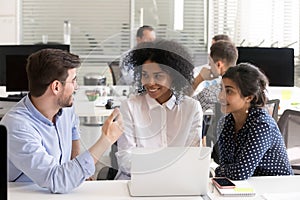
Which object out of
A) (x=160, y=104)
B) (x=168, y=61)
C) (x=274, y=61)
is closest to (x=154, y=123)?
(x=160, y=104)

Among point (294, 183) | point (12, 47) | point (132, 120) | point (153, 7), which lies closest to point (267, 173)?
point (294, 183)

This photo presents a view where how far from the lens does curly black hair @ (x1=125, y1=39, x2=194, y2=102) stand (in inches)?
77.0

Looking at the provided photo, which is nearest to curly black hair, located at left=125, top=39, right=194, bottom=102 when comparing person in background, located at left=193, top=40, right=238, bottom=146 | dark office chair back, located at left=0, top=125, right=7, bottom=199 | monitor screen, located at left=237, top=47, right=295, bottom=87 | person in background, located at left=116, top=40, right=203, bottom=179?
person in background, located at left=116, top=40, right=203, bottom=179

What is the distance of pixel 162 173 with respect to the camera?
179 centimetres

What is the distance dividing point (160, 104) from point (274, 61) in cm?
226

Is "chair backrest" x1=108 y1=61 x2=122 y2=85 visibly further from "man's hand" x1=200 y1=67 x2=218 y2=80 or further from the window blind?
the window blind

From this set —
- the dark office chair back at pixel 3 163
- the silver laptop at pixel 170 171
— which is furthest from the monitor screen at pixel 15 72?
the dark office chair back at pixel 3 163

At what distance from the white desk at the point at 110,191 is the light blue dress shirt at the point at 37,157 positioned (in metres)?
0.04

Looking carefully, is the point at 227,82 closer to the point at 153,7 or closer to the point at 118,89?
the point at 118,89

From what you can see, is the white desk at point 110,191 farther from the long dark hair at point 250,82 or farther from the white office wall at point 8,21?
the white office wall at point 8,21

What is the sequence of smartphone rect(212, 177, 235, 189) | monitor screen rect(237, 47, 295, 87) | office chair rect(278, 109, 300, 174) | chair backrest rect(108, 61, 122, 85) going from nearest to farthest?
smartphone rect(212, 177, 235, 189)
chair backrest rect(108, 61, 122, 85)
office chair rect(278, 109, 300, 174)
monitor screen rect(237, 47, 295, 87)

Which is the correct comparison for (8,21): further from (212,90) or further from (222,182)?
(222,182)

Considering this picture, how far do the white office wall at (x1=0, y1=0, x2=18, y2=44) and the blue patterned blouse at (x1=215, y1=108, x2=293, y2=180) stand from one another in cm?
424

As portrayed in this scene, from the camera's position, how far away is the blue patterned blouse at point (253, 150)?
2031mm
